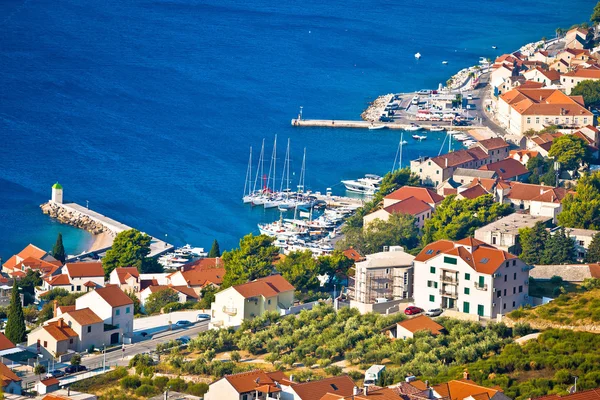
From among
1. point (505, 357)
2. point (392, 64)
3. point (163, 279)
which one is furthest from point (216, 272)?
point (392, 64)

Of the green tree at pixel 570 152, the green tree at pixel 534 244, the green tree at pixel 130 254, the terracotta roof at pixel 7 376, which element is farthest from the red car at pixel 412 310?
the green tree at pixel 570 152

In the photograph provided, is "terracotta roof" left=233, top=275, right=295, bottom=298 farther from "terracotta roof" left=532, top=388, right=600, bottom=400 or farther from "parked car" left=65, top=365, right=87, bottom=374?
"terracotta roof" left=532, top=388, right=600, bottom=400

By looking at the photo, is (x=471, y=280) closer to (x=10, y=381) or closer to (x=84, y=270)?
(x=10, y=381)

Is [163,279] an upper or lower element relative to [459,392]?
upper

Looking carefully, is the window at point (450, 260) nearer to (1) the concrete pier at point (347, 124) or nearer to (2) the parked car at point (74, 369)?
(2) the parked car at point (74, 369)

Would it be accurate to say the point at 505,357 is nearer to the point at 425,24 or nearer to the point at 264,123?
the point at 264,123
